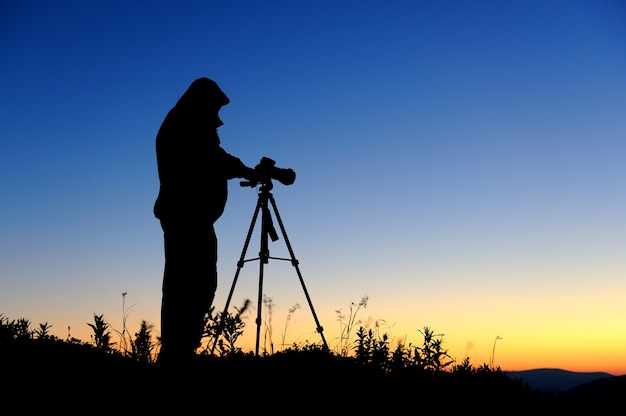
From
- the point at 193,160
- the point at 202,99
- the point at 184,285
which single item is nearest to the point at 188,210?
the point at 193,160

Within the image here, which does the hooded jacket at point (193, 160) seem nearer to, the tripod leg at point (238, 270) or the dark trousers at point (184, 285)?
the dark trousers at point (184, 285)

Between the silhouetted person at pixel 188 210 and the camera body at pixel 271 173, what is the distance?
716 mm

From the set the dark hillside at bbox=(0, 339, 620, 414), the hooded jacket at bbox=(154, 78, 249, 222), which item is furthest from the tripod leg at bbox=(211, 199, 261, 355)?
the hooded jacket at bbox=(154, 78, 249, 222)

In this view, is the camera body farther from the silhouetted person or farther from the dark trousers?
the dark trousers

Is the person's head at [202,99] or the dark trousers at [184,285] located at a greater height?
the person's head at [202,99]

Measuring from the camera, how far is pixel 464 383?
654 centimetres

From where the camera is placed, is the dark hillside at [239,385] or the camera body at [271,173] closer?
the dark hillside at [239,385]

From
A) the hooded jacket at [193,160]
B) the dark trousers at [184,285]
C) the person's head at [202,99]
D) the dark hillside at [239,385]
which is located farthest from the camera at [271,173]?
the dark hillside at [239,385]

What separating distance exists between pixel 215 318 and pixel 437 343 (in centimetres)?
320

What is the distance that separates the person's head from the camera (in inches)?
37.0

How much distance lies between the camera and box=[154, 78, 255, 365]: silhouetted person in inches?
225

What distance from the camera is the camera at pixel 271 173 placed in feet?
21.9

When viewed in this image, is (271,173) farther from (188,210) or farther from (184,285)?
(184,285)

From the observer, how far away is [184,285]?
571 cm
